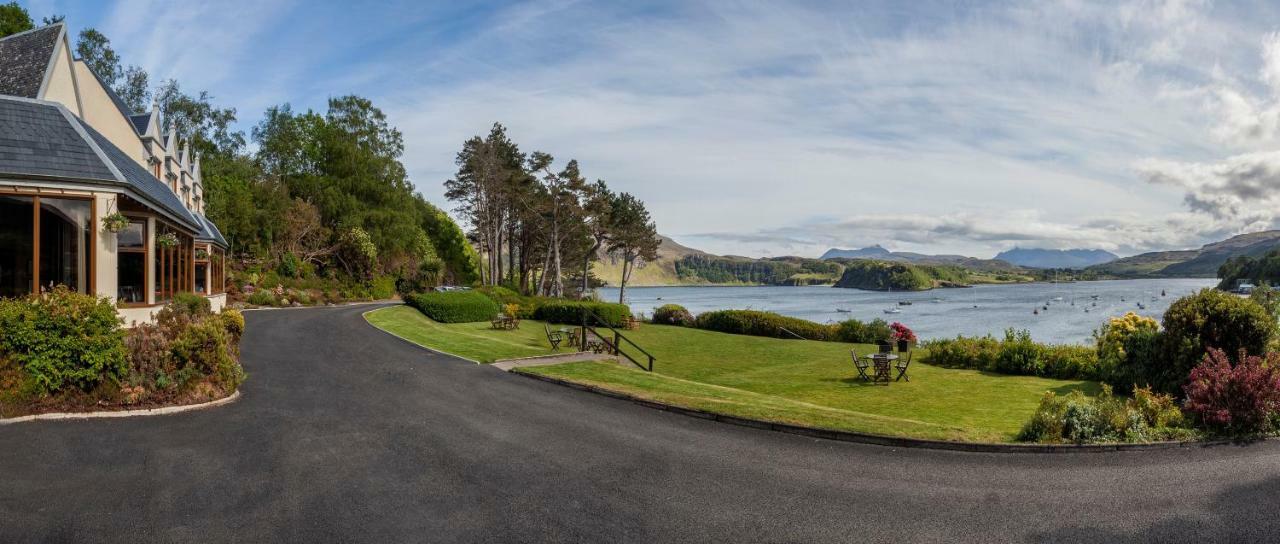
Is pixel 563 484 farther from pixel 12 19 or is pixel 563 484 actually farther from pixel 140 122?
pixel 12 19

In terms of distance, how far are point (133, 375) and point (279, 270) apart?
37.6 metres

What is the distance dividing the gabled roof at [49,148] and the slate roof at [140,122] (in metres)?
13.9

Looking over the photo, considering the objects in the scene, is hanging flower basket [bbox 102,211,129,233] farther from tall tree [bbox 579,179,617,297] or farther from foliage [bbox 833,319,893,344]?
tall tree [bbox 579,179,617,297]

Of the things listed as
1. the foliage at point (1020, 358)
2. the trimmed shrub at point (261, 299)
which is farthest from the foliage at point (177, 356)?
the trimmed shrub at point (261, 299)

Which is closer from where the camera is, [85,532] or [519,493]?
[85,532]

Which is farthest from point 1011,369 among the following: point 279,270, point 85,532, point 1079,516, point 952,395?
point 279,270

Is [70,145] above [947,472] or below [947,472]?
above

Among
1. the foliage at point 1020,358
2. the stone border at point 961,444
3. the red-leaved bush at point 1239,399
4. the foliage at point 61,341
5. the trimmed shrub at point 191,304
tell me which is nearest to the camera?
the stone border at point 961,444

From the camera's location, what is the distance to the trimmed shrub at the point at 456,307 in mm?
31562

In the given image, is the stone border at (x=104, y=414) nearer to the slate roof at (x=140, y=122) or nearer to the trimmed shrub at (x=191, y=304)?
the trimmed shrub at (x=191, y=304)

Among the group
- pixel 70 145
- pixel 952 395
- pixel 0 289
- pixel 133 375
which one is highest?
pixel 70 145

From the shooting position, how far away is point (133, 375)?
10703 millimetres

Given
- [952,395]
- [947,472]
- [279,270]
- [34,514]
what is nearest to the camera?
[34,514]

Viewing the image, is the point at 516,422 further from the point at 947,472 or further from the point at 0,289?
the point at 0,289
